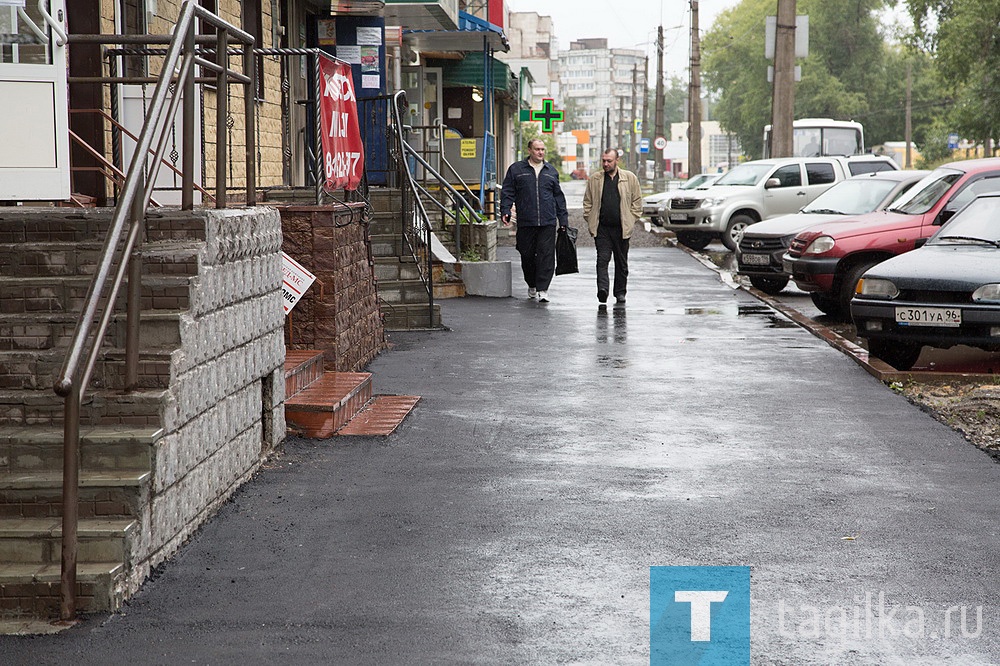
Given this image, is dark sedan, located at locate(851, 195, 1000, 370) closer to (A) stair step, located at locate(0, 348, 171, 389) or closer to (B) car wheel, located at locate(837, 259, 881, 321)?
(B) car wheel, located at locate(837, 259, 881, 321)

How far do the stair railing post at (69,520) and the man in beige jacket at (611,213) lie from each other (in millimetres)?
11552

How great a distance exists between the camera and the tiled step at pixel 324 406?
7.75 meters

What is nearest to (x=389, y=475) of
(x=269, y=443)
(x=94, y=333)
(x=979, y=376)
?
(x=269, y=443)

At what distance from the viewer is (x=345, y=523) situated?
19.6 ft

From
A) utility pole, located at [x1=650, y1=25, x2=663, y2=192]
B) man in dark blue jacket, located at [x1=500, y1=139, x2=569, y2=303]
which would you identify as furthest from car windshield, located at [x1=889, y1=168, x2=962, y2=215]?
utility pole, located at [x1=650, y1=25, x2=663, y2=192]

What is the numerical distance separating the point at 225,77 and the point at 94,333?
2.00 metres

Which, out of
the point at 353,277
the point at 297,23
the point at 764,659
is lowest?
the point at 764,659

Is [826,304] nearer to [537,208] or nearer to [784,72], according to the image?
[537,208]

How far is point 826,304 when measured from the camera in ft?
50.1

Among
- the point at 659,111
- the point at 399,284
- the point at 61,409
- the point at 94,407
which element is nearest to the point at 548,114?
the point at 399,284

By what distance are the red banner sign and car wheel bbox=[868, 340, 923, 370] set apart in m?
4.39

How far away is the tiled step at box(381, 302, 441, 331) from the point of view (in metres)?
13.4

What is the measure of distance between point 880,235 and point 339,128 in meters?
7.09

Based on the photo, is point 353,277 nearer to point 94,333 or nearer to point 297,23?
point 94,333
